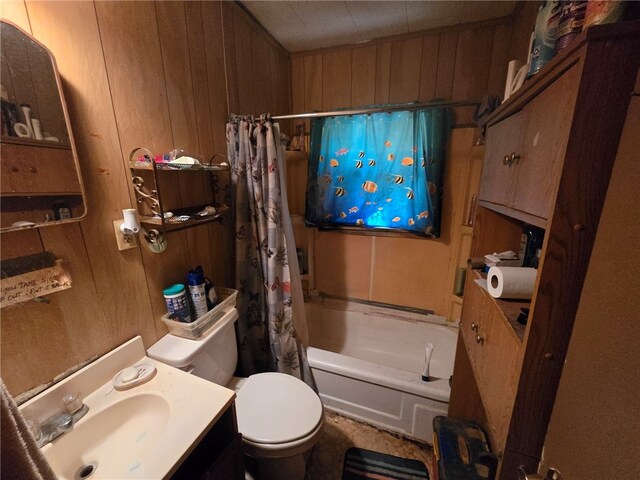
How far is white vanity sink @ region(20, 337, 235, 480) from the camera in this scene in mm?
647

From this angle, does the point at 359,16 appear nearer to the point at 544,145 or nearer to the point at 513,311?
the point at 544,145

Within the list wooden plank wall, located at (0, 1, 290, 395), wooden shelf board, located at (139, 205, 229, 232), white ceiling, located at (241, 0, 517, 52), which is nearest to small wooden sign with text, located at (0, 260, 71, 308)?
wooden plank wall, located at (0, 1, 290, 395)

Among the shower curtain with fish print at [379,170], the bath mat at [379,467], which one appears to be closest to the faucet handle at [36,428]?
the bath mat at [379,467]

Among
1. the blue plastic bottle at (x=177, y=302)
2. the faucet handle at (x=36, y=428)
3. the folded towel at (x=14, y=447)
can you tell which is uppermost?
the folded towel at (x=14, y=447)

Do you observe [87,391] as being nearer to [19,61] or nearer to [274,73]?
[19,61]

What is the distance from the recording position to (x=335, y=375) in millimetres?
1483

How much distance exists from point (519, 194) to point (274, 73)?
71.1 inches

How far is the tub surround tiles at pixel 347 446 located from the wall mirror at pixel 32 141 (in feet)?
5.09

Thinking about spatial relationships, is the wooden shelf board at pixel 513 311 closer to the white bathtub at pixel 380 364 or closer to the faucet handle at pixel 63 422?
the white bathtub at pixel 380 364

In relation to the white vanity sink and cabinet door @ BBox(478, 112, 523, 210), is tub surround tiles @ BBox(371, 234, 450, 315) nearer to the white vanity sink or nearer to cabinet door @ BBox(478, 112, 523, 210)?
cabinet door @ BBox(478, 112, 523, 210)

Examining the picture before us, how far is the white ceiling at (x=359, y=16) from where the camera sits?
4.60 feet

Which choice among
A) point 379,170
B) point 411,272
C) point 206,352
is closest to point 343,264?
point 411,272

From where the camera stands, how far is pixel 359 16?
1.50m

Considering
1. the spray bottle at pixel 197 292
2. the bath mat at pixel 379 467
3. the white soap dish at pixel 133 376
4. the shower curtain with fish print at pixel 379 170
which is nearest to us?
the white soap dish at pixel 133 376
